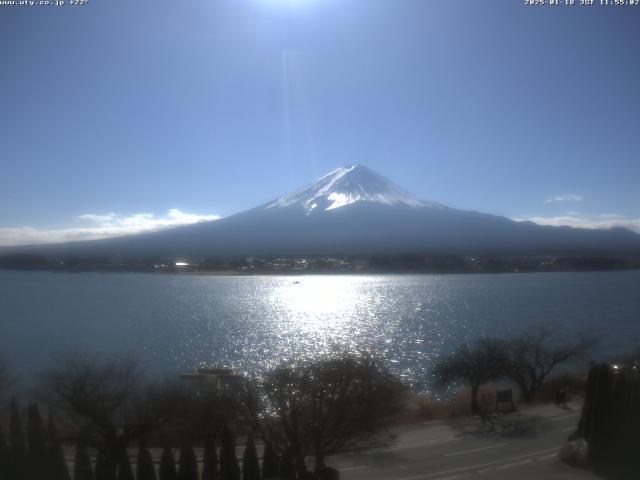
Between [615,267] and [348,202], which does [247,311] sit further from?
[348,202]

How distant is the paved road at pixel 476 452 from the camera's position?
165 inches

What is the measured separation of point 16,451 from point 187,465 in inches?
43.8

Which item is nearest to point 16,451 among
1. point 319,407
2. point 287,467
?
point 287,467

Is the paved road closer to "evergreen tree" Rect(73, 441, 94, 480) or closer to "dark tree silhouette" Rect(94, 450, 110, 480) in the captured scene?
"dark tree silhouette" Rect(94, 450, 110, 480)

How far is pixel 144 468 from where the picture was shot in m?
3.82

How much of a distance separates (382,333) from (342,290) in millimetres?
17096

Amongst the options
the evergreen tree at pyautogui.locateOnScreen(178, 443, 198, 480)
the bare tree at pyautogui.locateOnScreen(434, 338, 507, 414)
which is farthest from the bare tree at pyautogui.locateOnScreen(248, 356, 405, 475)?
the bare tree at pyautogui.locateOnScreen(434, 338, 507, 414)

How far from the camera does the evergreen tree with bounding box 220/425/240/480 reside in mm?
3967

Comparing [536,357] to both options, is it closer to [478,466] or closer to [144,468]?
[478,466]

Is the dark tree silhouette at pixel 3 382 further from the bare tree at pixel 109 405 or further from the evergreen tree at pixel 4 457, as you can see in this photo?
the evergreen tree at pixel 4 457

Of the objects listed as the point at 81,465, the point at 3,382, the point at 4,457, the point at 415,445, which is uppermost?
the point at 3,382

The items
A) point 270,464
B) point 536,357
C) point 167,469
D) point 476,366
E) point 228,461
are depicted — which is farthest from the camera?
point 536,357

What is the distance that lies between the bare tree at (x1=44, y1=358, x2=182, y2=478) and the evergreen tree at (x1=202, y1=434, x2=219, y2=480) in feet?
1.92

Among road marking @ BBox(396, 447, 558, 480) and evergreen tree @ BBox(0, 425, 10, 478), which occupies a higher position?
evergreen tree @ BBox(0, 425, 10, 478)
